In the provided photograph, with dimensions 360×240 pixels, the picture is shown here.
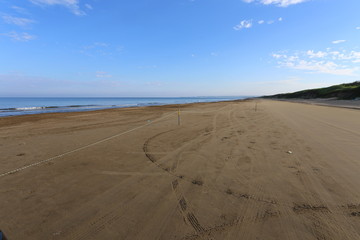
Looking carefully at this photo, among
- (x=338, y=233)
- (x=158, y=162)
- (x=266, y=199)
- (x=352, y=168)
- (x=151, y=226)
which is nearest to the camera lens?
(x=338, y=233)

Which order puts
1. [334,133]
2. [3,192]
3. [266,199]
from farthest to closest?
[334,133] → [3,192] → [266,199]

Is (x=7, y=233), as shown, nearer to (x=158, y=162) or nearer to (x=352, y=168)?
(x=158, y=162)

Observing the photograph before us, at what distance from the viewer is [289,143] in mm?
6633

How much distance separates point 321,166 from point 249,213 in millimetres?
3146

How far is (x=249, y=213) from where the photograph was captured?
2826mm

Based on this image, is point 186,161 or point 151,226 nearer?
point 151,226

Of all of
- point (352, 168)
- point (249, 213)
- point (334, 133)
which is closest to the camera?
point (249, 213)

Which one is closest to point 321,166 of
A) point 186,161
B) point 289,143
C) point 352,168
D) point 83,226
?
point 352,168

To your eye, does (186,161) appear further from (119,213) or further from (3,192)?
(3,192)

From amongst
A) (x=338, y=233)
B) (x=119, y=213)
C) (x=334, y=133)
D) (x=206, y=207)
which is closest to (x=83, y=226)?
(x=119, y=213)

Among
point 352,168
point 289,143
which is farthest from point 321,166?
point 289,143

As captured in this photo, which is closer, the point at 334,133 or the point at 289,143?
the point at 289,143

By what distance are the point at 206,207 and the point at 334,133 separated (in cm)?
854

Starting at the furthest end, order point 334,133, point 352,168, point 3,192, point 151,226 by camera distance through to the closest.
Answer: point 334,133 → point 352,168 → point 3,192 → point 151,226
